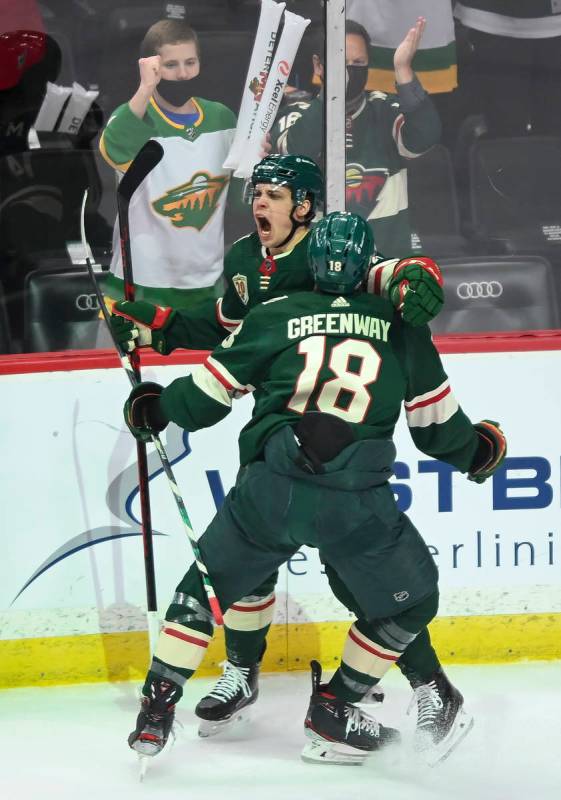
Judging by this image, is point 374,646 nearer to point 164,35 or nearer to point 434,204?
point 434,204

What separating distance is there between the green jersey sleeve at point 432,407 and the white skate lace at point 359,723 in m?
0.63

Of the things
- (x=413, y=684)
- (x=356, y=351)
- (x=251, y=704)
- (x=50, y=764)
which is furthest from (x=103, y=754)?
(x=356, y=351)

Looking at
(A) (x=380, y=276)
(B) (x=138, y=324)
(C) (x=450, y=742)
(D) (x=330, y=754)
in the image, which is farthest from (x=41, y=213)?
(C) (x=450, y=742)

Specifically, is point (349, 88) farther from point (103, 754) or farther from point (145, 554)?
point (103, 754)

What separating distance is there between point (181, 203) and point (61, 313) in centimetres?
47

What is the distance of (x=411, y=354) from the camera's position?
254cm

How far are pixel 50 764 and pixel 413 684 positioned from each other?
859 millimetres

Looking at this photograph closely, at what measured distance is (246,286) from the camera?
2.79 metres

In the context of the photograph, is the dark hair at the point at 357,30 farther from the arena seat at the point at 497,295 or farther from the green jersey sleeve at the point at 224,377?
the green jersey sleeve at the point at 224,377

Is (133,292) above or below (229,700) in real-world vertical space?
above

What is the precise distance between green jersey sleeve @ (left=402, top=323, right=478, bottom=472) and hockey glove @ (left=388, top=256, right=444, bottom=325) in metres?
0.11

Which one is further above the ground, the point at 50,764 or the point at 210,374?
the point at 210,374

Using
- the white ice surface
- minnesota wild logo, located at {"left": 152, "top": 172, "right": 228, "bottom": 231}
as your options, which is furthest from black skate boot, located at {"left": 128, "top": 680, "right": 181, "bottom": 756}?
minnesota wild logo, located at {"left": 152, "top": 172, "right": 228, "bottom": 231}

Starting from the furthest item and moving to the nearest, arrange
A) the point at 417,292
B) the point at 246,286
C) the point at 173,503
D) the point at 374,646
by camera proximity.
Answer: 1. the point at 173,503
2. the point at 246,286
3. the point at 374,646
4. the point at 417,292
